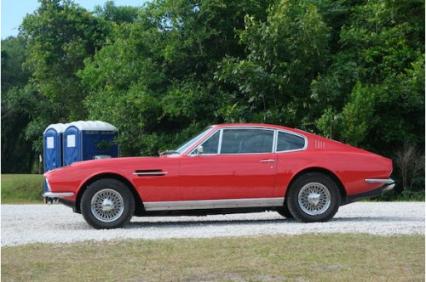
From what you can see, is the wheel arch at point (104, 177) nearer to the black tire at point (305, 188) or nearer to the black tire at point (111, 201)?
the black tire at point (111, 201)

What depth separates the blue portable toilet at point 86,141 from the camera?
2292 cm

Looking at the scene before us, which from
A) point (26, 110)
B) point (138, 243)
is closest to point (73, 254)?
point (138, 243)

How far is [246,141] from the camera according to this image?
1116 centimetres

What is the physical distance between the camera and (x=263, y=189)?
10938 millimetres

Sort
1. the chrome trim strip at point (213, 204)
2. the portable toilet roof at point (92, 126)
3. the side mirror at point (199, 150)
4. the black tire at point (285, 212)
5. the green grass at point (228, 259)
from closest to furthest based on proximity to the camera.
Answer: the green grass at point (228, 259)
the chrome trim strip at point (213, 204)
the side mirror at point (199, 150)
the black tire at point (285, 212)
the portable toilet roof at point (92, 126)

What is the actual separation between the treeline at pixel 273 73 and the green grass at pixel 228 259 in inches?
576

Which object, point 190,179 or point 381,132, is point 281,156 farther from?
point 381,132

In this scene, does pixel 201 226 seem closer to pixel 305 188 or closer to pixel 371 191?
pixel 305 188

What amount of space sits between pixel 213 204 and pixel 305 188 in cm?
133

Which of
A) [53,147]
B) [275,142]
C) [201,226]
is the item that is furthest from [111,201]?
[53,147]

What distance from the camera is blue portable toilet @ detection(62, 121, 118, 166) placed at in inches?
902

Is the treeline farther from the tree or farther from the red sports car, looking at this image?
the red sports car

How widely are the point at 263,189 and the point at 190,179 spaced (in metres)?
1.04

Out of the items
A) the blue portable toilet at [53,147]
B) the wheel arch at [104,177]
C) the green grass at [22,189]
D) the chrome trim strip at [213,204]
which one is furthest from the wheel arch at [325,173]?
the green grass at [22,189]
